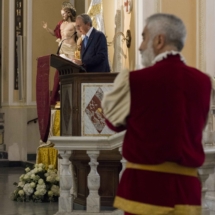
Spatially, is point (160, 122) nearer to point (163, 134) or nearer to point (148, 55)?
point (163, 134)

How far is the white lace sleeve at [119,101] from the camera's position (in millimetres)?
3080

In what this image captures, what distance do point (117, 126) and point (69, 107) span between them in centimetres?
358

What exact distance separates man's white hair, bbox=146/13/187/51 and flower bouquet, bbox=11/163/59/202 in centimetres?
475

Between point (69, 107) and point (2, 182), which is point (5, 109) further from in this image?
point (69, 107)

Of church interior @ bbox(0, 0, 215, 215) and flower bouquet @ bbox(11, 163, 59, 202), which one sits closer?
church interior @ bbox(0, 0, 215, 215)

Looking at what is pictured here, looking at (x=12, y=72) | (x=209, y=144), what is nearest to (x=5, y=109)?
(x=12, y=72)

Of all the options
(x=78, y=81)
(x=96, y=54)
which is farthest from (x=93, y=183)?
(x=96, y=54)

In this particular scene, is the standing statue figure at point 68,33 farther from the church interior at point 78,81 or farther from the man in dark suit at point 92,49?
the man in dark suit at point 92,49

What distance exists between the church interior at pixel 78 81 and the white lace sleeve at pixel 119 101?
1.87 m

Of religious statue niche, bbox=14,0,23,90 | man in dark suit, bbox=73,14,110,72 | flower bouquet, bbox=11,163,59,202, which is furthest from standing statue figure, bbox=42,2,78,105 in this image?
religious statue niche, bbox=14,0,23,90

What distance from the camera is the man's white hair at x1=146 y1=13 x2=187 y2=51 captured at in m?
3.15

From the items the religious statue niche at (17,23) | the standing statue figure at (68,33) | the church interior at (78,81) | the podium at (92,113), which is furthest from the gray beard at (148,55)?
the religious statue niche at (17,23)

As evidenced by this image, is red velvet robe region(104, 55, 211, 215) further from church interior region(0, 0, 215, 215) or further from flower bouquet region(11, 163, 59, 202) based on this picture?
flower bouquet region(11, 163, 59, 202)

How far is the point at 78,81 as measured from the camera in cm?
662
